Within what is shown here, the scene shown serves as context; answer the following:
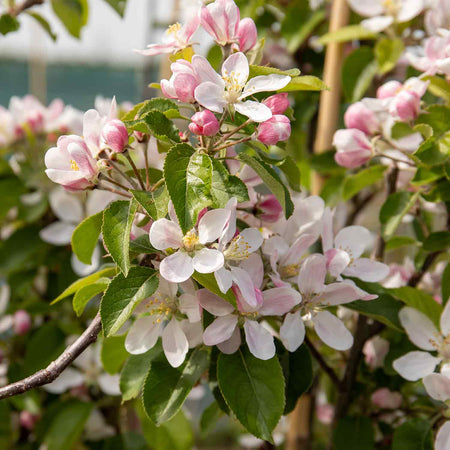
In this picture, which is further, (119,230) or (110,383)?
(110,383)

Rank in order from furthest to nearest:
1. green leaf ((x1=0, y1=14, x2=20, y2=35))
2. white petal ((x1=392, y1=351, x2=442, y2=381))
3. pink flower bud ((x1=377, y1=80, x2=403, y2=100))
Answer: green leaf ((x1=0, y1=14, x2=20, y2=35)) < pink flower bud ((x1=377, y1=80, x2=403, y2=100)) < white petal ((x1=392, y1=351, x2=442, y2=381))

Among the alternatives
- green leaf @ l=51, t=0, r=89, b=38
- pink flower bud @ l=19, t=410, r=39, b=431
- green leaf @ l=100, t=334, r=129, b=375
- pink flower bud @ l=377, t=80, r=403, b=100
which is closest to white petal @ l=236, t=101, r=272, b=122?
pink flower bud @ l=377, t=80, r=403, b=100

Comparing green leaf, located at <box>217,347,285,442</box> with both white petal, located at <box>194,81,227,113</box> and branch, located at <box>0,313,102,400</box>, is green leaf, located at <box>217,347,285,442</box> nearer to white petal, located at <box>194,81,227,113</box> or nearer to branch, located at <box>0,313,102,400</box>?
branch, located at <box>0,313,102,400</box>

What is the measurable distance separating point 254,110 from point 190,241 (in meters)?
0.15

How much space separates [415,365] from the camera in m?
0.78

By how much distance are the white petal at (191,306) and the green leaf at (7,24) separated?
608mm

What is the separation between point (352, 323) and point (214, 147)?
1.77 ft

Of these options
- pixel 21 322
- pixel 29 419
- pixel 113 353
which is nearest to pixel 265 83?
pixel 113 353

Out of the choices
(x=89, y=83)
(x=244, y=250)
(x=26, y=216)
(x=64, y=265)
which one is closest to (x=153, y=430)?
(x=64, y=265)

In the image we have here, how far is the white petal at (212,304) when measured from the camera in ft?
2.10

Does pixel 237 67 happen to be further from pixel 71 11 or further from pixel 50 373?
pixel 71 11

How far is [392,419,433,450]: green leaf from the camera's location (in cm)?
81

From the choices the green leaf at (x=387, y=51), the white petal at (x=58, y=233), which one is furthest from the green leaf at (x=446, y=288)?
the white petal at (x=58, y=233)

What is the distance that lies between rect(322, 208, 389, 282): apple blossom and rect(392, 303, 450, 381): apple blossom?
0.31ft
